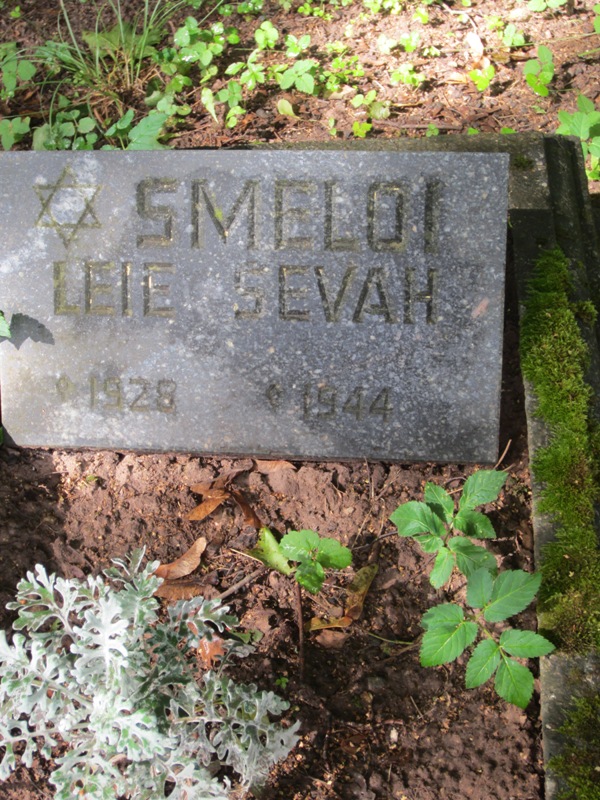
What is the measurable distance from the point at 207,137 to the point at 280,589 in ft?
6.84

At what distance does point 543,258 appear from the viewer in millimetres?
2639

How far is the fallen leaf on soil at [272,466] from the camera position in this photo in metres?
→ 2.55

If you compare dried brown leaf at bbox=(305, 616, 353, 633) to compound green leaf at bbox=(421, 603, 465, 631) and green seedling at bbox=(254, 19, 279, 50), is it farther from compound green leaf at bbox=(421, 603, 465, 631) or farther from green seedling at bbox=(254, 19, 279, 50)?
green seedling at bbox=(254, 19, 279, 50)

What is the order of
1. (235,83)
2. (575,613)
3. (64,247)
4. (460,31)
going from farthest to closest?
1. (460,31)
2. (235,83)
3. (64,247)
4. (575,613)

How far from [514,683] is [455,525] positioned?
0.47m

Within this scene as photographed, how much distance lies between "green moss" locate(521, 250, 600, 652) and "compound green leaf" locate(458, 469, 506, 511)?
27 centimetres

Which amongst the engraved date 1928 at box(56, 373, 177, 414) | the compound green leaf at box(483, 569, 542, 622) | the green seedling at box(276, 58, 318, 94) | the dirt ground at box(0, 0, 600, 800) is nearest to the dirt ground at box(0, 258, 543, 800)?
the dirt ground at box(0, 0, 600, 800)

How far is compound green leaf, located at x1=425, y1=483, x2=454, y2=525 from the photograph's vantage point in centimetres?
220

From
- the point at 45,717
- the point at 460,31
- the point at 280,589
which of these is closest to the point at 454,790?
the point at 280,589

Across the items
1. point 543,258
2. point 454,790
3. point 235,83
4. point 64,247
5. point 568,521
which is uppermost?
point 235,83

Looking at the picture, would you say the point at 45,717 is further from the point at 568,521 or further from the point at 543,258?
the point at 543,258

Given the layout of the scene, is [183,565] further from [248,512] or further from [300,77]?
[300,77]

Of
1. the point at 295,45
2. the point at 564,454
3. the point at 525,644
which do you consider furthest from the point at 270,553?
the point at 295,45

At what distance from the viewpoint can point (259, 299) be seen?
8.02 feet
